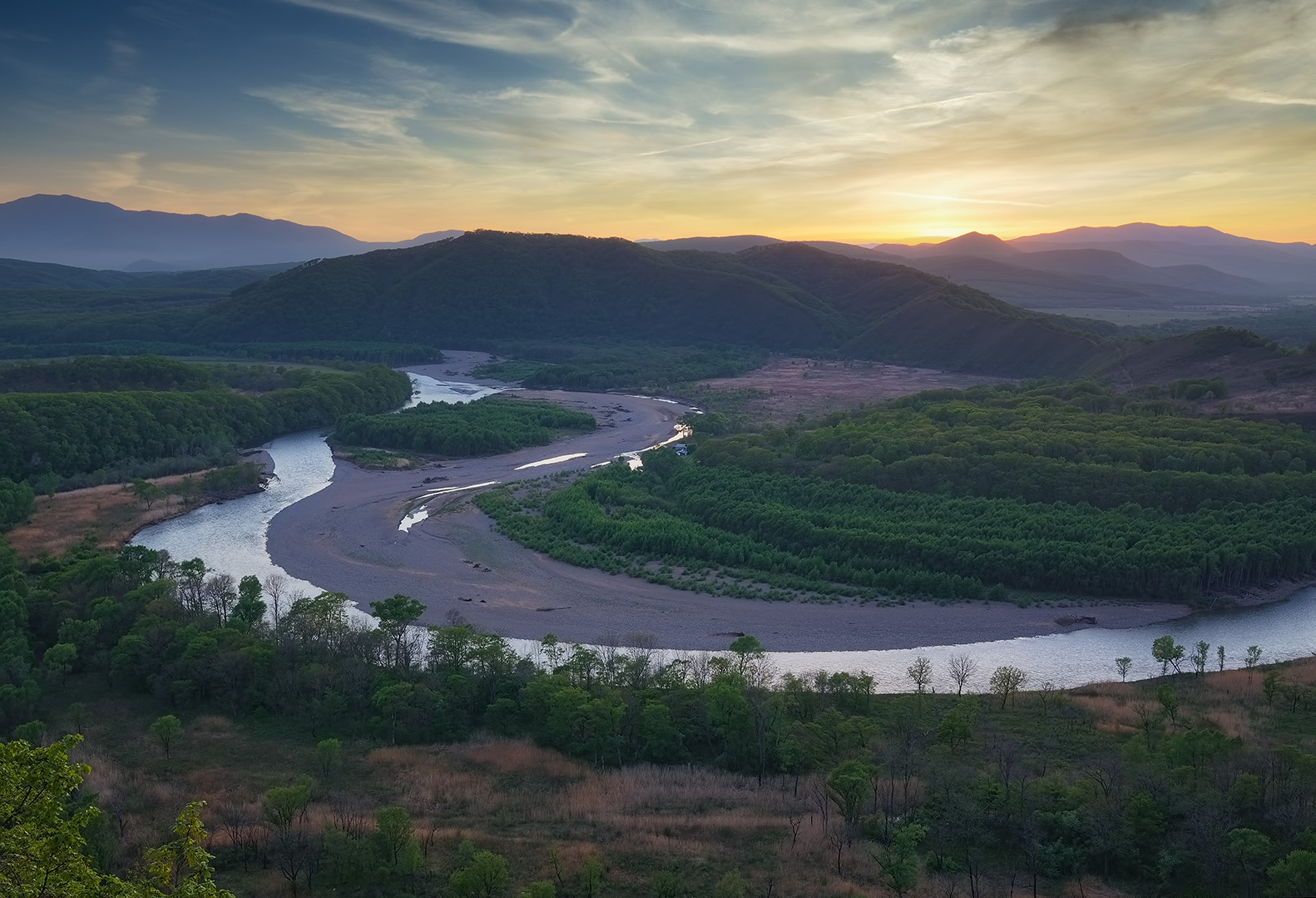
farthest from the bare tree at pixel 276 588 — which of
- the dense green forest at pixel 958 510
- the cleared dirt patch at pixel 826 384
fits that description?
the cleared dirt patch at pixel 826 384

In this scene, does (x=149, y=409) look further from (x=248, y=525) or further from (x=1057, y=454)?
(x=1057, y=454)

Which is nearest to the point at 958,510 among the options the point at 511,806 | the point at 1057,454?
the point at 1057,454

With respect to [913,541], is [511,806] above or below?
below

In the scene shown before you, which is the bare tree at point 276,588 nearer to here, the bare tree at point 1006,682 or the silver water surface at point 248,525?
the silver water surface at point 248,525

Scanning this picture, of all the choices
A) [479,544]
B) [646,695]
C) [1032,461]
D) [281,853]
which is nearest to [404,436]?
[479,544]

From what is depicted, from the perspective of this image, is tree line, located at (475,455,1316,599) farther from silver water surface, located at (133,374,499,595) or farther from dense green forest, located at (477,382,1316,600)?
silver water surface, located at (133,374,499,595)

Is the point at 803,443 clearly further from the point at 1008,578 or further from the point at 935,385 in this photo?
the point at 935,385
